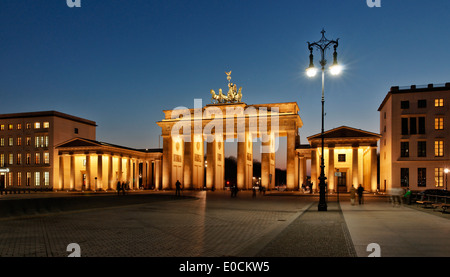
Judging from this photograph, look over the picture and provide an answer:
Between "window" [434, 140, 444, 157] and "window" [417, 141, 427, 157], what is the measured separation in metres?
1.25

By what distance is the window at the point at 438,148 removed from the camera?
173 feet

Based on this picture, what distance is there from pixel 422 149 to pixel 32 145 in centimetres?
7206

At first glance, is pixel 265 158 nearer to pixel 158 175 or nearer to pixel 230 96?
pixel 230 96

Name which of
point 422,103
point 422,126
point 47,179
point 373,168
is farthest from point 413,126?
point 47,179

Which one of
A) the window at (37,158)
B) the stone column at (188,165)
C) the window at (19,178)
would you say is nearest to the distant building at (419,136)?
the stone column at (188,165)

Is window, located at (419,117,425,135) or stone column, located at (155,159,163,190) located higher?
window, located at (419,117,425,135)

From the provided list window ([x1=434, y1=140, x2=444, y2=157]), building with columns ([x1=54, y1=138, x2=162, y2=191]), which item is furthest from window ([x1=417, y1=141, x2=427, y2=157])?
building with columns ([x1=54, y1=138, x2=162, y2=191])

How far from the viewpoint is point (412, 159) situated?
2116 inches

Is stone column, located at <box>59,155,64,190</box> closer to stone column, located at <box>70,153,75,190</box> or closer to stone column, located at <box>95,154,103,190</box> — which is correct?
stone column, located at <box>70,153,75,190</box>

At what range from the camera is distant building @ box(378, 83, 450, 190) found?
52625 mm

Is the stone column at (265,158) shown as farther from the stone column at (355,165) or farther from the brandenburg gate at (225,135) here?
the stone column at (355,165)

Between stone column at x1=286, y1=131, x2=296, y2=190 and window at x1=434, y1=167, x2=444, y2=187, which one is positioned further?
stone column at x1=286, y1=131, x2=296, y2=190
